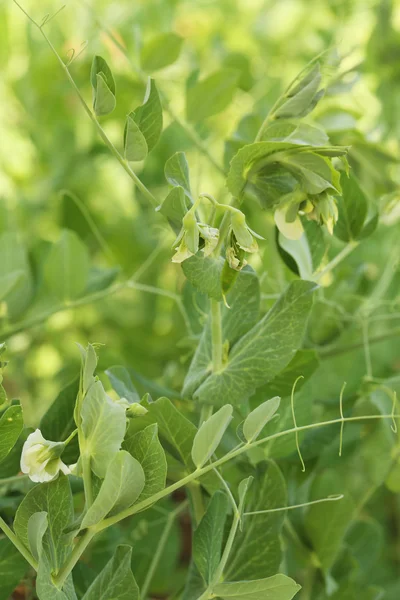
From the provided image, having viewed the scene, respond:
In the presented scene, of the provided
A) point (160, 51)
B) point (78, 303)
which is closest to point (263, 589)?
point (78, 303)

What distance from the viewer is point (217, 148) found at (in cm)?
71

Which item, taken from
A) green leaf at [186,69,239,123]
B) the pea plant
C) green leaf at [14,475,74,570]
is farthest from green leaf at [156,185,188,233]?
green leaf at [186,69,239,123]

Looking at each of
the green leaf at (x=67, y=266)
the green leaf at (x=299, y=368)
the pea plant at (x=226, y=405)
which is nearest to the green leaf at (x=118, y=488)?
the pea plant at (x=226, y=405)

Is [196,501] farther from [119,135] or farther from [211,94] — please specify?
[119,135]

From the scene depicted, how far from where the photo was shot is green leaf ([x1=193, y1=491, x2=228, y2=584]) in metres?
0.27

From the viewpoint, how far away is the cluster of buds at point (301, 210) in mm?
263

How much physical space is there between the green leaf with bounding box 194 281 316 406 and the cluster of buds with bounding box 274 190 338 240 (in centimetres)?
2

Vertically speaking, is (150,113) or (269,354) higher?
(150,113)

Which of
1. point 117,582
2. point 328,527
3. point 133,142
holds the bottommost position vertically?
point 328,527

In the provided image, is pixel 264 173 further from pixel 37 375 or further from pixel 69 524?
pixel 37 375

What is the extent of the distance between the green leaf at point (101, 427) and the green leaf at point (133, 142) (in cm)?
9

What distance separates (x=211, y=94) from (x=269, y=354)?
0.22 m

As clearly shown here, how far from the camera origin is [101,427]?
0.23 m

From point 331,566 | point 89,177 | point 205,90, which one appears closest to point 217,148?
point 89,177
